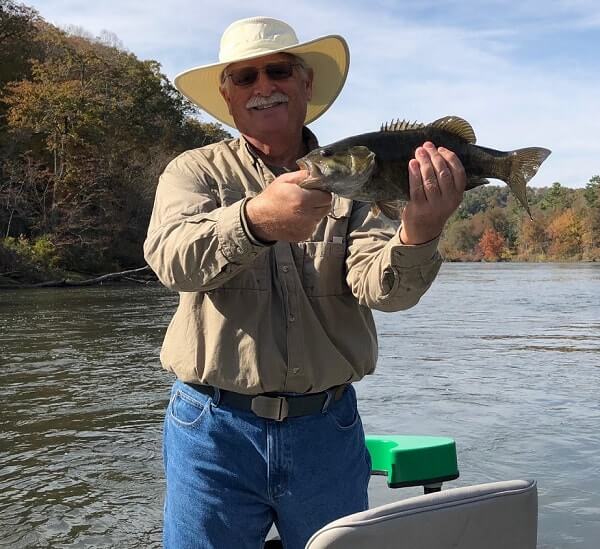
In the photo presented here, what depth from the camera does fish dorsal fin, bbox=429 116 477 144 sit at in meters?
2.95

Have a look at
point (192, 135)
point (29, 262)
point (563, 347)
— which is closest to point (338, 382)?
point (563, 347)

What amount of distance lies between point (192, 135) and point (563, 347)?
52.6 metres

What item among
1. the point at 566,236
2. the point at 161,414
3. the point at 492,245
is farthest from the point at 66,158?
the point at 492,245

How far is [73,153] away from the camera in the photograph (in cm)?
4544

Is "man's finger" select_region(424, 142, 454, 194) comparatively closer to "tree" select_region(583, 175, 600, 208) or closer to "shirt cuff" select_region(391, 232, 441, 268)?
"shirt cuff" select_region(391, 232, 441, 268)

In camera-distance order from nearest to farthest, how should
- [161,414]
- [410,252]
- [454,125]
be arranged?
[410,252], [454,125], [161,414]

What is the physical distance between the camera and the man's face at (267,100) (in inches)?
123

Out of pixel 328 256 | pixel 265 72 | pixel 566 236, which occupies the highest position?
pixel 265 72

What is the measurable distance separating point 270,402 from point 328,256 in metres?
0.63

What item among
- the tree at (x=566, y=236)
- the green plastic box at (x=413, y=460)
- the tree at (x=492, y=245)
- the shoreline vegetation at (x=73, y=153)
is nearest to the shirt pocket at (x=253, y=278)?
the green plastic box at (x=413, y=460)

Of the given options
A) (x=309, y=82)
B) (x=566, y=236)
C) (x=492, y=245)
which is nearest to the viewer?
(x=309, y=82)

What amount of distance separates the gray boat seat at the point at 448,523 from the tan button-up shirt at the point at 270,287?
0.97 metres

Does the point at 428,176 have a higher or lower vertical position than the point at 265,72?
lower

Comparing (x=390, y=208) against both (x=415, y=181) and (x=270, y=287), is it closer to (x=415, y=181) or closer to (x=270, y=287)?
(x=415, y=181)
